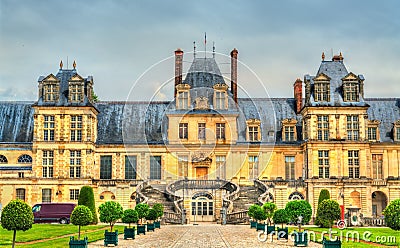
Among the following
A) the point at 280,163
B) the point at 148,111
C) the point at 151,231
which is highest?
the point at 148,111

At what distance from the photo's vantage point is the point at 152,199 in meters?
44.9

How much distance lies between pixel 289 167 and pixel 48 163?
18785mm

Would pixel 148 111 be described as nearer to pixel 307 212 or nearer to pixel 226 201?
pixel 226 201

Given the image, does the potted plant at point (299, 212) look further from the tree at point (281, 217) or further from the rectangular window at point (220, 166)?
the rectangular window at point (220, 166)

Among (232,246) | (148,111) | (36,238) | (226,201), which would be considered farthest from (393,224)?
(148,111)

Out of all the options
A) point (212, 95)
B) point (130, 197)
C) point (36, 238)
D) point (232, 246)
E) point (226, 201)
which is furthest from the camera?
point (212, 95)

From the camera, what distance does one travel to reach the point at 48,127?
48.0 meters

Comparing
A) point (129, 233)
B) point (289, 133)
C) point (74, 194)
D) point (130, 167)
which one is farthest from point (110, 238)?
point (289, 133)

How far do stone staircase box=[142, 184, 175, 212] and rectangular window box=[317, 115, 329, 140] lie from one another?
40.8ft

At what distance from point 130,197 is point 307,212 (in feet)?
72.0

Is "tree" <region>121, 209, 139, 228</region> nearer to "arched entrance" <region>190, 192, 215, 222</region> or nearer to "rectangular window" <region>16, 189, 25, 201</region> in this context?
"arched entrance" <region>190, 192, 215, 222</region>

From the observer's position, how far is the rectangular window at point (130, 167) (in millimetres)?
49906

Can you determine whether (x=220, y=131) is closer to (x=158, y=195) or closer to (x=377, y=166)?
(x=158, y=195)

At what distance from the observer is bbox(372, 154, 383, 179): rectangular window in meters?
49.2
